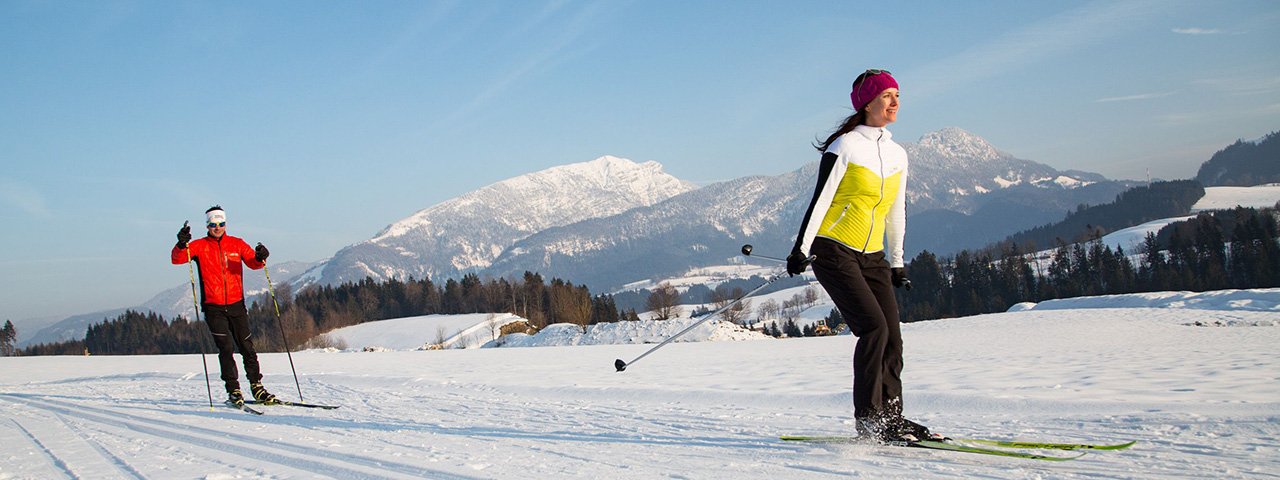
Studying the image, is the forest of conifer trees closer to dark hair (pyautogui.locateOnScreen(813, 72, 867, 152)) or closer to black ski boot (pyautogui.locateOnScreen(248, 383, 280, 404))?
black ski boot (pyautogui.locateOnScreen(248, 383, 280, 404))

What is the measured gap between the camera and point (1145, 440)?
14.6 feet

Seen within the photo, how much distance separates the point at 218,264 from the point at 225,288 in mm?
302

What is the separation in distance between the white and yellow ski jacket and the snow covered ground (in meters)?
1.33

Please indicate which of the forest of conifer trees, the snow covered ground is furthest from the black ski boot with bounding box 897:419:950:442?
the forest of conifer trees

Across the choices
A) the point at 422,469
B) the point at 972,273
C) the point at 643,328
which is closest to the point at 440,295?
the point at 643,328

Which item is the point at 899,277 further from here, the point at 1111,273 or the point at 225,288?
the point at 1111,273

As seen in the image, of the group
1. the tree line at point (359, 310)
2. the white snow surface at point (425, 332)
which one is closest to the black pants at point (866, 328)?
Result: the white snow surface at point (425, 332)

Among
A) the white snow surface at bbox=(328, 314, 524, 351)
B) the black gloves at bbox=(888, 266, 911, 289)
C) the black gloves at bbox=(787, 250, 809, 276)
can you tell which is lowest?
the white snow surface at bbox=(328, 314, 524, 351)

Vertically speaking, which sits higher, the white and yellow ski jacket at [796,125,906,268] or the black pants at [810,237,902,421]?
the white and yellow ski jacket at [796,125,906,268]

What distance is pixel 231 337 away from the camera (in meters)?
9.12

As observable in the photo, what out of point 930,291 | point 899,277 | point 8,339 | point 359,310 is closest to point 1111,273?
point 930,291

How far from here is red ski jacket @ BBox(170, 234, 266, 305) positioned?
8.76m

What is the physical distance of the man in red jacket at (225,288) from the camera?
28.8 feet

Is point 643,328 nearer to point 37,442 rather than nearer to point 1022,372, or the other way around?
point 1022,372
